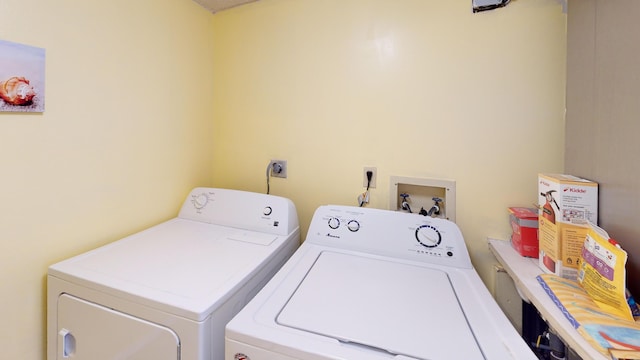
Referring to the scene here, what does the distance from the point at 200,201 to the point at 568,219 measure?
1.59m

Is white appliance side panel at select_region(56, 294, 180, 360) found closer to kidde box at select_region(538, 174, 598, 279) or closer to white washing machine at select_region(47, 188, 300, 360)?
Result: white washing machine at select_region(47, 188, 300, 360)

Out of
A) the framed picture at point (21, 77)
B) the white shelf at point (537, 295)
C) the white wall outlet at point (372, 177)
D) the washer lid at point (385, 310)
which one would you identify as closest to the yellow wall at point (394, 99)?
the white wall outlet at point (372, 177)

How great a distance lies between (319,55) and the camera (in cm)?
144

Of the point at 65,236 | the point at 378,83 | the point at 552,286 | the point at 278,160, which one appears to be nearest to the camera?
the point at 552,286

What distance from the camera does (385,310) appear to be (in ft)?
2.52

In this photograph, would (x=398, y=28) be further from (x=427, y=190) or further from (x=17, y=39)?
(x=17, y=39)

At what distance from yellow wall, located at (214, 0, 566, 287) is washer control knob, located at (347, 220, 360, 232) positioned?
0.77ft

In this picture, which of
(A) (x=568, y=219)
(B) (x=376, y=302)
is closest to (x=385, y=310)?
(B) (x=376, y=302)

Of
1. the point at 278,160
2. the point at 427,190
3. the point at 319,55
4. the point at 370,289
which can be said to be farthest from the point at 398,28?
the point at 370,289

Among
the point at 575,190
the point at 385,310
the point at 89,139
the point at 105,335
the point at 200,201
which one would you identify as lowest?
the point at 105,335

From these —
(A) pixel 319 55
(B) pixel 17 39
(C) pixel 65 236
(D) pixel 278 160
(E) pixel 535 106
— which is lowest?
(C) pixel 65 236

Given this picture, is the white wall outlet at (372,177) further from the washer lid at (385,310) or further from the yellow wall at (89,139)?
the yellow wall at (89,139)

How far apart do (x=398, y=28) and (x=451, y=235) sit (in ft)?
3.31

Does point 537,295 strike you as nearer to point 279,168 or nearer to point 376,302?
point 376,302
